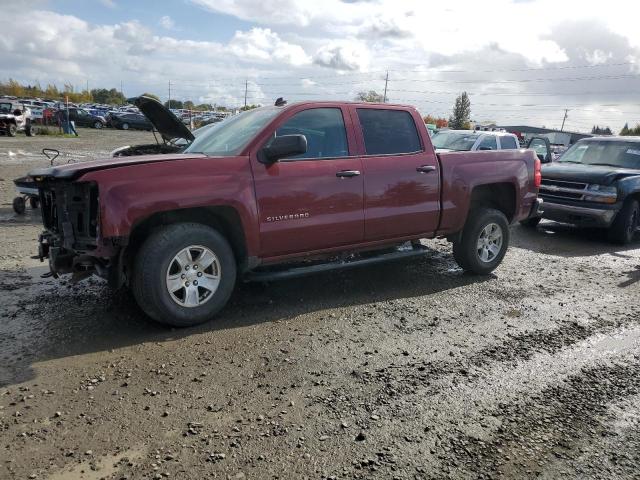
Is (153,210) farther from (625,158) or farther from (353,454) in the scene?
(625,158)

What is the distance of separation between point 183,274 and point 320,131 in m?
1.92

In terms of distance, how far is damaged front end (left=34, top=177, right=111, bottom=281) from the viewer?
13.3 feet

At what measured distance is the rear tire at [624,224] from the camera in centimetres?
895

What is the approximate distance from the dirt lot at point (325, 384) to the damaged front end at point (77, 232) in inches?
21.6

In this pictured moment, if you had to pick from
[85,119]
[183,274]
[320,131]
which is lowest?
[183,274]

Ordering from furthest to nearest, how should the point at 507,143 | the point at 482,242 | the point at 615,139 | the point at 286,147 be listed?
1. the point at 507,143
2. the point at 615,139
3. the point at 482,242
4. the point at 286,147

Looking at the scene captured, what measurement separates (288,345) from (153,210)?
59.4 inches

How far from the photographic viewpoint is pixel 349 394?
3.41 m

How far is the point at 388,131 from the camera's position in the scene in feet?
A: 18.3

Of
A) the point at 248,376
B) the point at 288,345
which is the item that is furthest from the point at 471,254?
the point at 248,376

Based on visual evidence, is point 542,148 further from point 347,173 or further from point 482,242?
point 347,173

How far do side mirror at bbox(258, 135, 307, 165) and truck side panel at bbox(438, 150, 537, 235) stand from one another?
207 cm

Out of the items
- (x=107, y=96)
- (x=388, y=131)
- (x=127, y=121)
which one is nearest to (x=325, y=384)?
(x=388, y=131)

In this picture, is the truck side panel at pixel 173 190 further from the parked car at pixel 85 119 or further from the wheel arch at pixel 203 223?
the parked car at pixel 85 119
